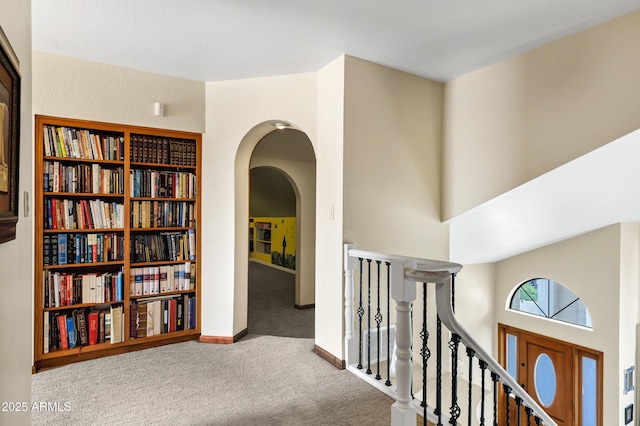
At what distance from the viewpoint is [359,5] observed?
2246 millimetres

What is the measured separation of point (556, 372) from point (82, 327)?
5582 mm

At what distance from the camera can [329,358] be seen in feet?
9.72

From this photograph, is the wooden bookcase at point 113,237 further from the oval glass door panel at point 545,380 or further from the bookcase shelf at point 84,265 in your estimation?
the oval glass door panel at point 545,380

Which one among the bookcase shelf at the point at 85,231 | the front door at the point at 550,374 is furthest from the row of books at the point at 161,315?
the front door at the point at 550,374

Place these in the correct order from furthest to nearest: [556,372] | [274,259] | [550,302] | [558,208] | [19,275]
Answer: [274,259] → [550,302] → [556,372] → [558,208] → [19,275]

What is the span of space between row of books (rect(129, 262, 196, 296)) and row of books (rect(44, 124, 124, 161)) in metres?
1.07

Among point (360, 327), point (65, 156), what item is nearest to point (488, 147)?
point (360, 327)

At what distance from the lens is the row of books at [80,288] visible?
9.58ft

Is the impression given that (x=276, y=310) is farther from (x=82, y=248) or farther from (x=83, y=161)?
(x=83, y=161)

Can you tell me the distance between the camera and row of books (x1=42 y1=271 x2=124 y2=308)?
292 centimetres

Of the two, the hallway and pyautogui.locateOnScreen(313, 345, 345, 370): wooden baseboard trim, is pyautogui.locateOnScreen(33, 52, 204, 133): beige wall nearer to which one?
the hallway

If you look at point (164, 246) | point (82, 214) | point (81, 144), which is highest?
point (81, 144)

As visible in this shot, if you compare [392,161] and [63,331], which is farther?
[392,161]

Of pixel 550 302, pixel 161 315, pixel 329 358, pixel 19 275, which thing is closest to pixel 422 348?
pixel 329 358
